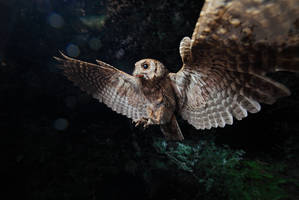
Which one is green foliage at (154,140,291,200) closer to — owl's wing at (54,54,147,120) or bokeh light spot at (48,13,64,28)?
owl's wing at (54,54,147,120)

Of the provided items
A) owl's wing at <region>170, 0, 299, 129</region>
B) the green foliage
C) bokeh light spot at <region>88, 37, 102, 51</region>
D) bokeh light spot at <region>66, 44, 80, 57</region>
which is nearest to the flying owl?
owl's wing at <region>170, 0, 299, 129</region>

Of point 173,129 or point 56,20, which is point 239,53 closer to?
point 173,129

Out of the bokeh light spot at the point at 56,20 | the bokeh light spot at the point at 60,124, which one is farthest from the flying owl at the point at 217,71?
the bokeh light spot at the point at 60,124

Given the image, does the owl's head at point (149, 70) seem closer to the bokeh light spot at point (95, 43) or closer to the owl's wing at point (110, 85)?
the owl's wing at point (110, 85)

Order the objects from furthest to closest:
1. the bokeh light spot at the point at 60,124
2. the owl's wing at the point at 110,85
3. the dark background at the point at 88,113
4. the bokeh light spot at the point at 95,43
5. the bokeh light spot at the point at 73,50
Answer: the bokeh light spot at the point at 60,124, the bokeh light spot at the point at 73,50, the bokeh light spot at the point at 95,43, the dark background at the point at 88,113, the owl's wing at the point at 110,85

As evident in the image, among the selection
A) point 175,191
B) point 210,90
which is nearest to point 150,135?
point 175,191

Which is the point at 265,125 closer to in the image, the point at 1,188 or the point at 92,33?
the point at 92,33

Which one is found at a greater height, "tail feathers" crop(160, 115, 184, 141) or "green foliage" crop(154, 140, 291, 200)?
"tail feathers" crop(160, 115, 184, 141)
